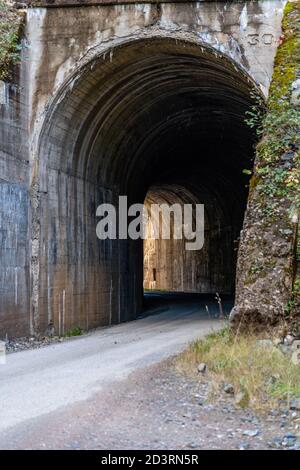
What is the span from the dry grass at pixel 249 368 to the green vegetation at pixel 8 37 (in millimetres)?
7214

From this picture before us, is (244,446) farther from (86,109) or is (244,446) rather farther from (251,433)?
(86,109)

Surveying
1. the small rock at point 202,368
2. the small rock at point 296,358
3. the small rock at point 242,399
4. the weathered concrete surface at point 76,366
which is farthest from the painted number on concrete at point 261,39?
the small rock at point 242,399

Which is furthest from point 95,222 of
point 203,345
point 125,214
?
point 203,345

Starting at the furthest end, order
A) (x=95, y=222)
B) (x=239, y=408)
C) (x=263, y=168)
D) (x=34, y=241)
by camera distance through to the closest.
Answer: (x=95, y=222) → (x=34, y=241) → (x=263, y=168) → (x=239, y=408)

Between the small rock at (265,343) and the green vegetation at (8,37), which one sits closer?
the small rock at (265,343)

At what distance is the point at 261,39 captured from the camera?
1140cm

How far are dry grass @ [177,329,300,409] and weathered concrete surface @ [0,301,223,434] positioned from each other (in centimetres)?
86

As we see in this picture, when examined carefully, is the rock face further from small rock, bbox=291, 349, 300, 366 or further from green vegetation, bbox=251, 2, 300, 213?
small rock, bbox=291, 349, 300, 366

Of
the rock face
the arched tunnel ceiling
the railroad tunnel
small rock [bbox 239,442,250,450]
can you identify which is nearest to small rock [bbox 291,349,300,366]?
the rock face

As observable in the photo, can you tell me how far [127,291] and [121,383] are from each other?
997cm

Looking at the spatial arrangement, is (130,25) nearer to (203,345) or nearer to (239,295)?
(239,295)

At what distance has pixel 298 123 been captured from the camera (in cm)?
908

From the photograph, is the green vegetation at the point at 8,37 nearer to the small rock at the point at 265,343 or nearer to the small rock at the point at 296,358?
the small rock at the point at 265,343

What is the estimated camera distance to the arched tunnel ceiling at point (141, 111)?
12258 mm
